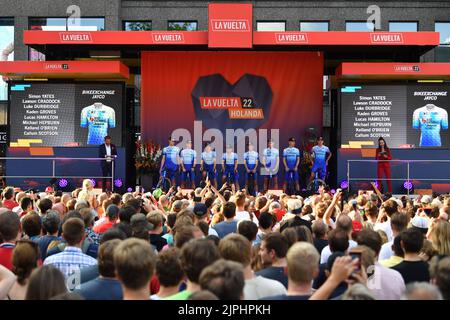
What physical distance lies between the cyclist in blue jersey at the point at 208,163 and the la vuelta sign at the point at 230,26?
3526 mm

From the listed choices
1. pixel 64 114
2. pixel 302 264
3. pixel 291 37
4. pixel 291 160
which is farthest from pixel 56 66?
pixel 302 264

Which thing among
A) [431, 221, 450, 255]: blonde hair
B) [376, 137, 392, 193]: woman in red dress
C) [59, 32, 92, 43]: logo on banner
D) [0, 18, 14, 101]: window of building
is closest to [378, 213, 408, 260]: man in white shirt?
[431, 221, 450, 255]: blonde hair

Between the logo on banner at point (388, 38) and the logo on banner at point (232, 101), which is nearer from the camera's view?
the logo on banner at point (388, 38)

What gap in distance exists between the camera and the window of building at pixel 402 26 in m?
33.4

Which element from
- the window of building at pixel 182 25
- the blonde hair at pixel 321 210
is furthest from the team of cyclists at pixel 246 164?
the blonde hair at pixel 321 210

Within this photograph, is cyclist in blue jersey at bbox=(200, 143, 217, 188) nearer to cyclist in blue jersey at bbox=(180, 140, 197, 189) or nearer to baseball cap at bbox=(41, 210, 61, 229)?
cyclist in blue jersey at bbox=(180, 140, 197, 189)

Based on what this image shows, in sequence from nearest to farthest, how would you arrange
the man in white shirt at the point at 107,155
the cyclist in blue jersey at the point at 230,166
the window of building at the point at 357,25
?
1. the man in white shirt at the point at 107,155
2. the cyclist in blue jersey at the point at 230,166
3. the window of building at the point at 357,25

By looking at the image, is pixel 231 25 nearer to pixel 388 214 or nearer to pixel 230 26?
pixel 230 26

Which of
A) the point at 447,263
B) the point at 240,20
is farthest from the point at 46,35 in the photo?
the point at 447,263

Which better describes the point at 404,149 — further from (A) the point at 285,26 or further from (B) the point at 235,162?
(A) the point at 285,26

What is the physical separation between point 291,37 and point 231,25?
2.02 meters

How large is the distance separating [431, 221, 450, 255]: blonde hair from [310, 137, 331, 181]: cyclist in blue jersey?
16254 millimetres

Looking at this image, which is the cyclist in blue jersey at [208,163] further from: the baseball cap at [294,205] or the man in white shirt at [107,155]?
the baseball cap at [294,205]
